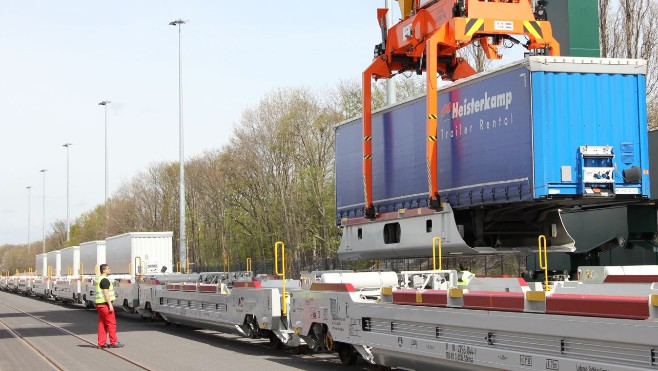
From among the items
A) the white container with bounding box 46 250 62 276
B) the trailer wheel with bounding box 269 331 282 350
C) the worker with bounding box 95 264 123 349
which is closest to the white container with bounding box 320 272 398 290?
the trailer wheel with bounding box 269 331 282 350

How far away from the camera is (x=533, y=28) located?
15.3 metres

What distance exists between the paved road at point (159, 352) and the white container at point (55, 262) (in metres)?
32.6

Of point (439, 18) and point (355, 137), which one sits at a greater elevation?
point (439, 18)

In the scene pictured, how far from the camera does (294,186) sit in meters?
53.8

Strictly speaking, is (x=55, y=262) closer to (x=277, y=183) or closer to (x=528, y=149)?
(x=277, y=183)

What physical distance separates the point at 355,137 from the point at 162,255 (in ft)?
65.4

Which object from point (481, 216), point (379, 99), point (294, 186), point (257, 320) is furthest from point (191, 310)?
point (294, 186)

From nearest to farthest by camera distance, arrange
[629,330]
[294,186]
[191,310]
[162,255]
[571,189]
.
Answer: [629,330]
[571,189]
[191,310]
[162,255]
[294,186]

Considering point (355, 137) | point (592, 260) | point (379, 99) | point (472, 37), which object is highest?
point (379, 99)

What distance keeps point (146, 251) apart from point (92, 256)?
957cm

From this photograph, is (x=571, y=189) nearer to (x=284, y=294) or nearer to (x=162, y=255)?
(x=284, y=294)

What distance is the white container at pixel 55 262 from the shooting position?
56094 millimetres

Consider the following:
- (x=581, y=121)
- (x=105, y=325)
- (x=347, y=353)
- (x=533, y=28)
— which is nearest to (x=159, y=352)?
(x=105, y=325)

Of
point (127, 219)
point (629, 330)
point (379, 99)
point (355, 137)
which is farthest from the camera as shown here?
point (127, 219)
